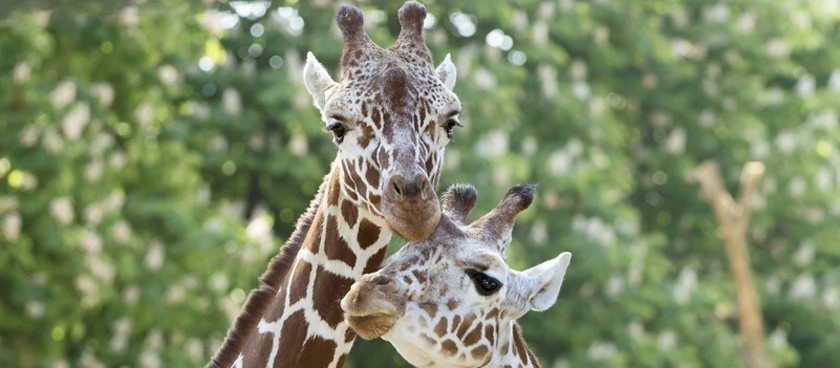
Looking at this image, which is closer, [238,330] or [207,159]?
[238,330]

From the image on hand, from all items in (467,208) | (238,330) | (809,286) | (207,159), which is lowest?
(238,330)

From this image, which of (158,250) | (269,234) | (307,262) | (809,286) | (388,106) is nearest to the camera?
(388,106)

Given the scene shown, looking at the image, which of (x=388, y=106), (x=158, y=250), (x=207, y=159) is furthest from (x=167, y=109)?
(x=388, y=106)

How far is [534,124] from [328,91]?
17372mm

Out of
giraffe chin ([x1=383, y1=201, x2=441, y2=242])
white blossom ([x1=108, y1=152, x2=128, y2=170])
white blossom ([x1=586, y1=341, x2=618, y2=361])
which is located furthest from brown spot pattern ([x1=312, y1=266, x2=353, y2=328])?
white blossom ([x1=586, y1=341, x2=618, y2=361])

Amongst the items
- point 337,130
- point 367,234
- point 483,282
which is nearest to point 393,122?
point 337,130

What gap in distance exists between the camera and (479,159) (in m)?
21.1

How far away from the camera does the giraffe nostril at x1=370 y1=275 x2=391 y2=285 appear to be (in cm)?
697

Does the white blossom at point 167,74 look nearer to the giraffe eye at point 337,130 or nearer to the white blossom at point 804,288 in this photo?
the white blossom at point 804,288

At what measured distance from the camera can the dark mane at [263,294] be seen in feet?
26.0

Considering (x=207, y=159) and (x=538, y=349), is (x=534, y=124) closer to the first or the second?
(x=538, y=349)

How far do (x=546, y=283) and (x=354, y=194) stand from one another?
0.81 metres

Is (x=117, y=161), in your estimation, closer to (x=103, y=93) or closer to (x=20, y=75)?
(x=103, y=93)

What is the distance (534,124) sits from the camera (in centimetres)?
2483
